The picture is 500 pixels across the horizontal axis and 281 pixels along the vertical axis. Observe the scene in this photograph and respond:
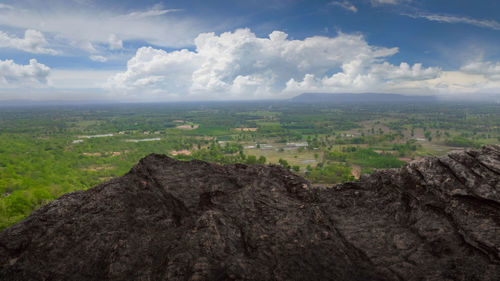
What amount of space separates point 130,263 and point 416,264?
512 inches

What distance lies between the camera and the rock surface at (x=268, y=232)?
10.8m

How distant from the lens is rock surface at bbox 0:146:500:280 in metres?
10.8

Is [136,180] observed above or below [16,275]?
above

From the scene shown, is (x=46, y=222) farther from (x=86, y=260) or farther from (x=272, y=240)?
(x=272, y=240)

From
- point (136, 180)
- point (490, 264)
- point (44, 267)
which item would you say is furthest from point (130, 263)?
point (490, 264)

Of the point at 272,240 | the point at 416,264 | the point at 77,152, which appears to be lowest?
the point at 77,152

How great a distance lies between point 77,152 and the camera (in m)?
108

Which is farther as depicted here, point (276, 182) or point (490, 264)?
point (276, 182)

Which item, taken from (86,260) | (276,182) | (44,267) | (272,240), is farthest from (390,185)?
(44,267)

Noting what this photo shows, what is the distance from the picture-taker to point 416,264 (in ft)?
36.9

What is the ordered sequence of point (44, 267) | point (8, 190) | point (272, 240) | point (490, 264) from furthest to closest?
point (8, 190) < point (272, 240) < point (44, 267) < point (490, 264)

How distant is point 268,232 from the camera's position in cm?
1256

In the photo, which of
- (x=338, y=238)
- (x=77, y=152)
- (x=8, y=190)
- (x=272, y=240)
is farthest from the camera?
(x=77, y=152)

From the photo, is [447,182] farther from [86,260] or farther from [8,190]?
[8,190]
